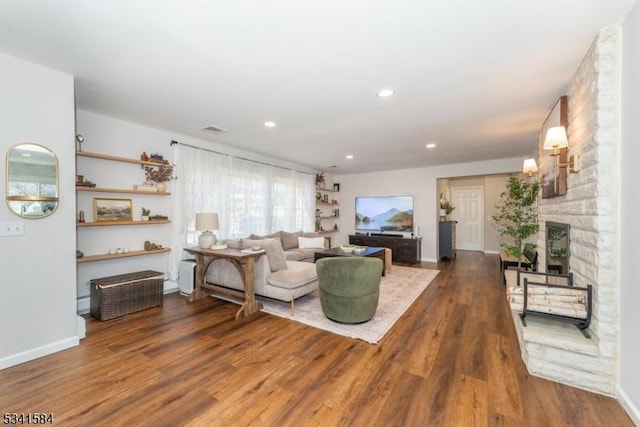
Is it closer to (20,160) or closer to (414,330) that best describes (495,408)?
(414,330)

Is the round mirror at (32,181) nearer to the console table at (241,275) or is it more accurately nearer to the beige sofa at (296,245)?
the console table at (241,275)

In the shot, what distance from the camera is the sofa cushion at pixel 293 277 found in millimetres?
3291

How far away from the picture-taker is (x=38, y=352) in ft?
7.41

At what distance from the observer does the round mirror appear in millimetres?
2162

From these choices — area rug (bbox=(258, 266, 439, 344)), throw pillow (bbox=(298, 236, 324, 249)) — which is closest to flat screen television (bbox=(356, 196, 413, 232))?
throw pillow (bbox=(298, 236, 324, 249))

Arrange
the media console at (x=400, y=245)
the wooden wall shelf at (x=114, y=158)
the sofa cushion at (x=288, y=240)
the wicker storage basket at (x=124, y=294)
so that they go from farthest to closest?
the media console at (x=400, y=245)
the sofa cushion at (x=288, y=240)
the wooden wall shelf at (x=114, y=158)
the wicker storage basket at (x=124, y=294)

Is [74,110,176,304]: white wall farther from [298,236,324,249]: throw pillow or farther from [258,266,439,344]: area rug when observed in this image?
[298,236,324,249]: throw pillow

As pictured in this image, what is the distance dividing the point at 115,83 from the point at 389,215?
610 centimetres

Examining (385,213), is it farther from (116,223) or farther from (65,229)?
(65,229)

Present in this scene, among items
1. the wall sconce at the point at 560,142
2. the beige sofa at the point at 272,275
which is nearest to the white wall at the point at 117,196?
the beige sofa at the point at 272,275

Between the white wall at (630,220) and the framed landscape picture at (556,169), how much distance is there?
0.77 meters

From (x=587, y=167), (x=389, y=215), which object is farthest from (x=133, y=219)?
(x=389, y=215)

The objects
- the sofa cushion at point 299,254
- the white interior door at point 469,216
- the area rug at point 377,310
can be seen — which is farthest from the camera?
the white interior door at point 469,216

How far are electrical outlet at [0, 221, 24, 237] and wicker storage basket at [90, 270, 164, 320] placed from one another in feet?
3.46
